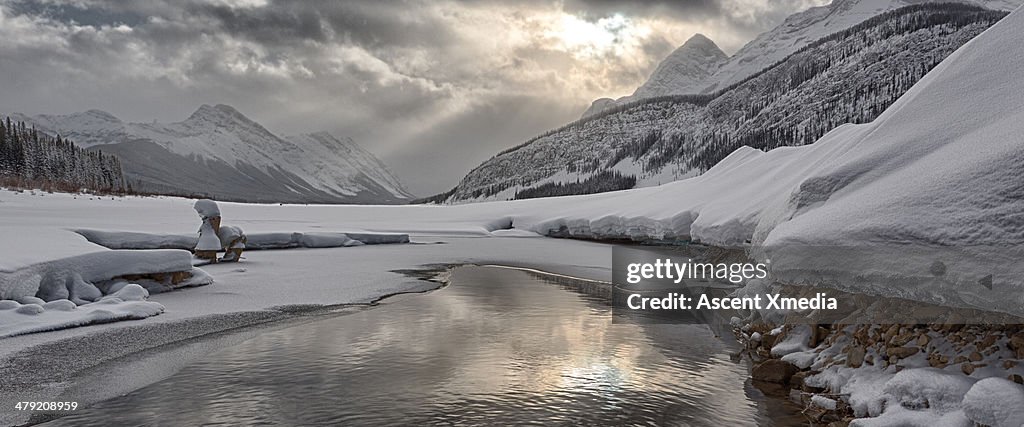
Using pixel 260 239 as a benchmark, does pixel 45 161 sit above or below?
above

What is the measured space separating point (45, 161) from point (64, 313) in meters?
103

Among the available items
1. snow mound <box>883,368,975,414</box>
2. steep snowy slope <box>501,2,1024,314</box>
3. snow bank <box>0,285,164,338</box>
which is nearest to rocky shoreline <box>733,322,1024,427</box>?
snow mound <box>883,368,975,414</box>

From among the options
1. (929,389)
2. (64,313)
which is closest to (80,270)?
(64,313)

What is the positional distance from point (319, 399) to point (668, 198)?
31423 mm

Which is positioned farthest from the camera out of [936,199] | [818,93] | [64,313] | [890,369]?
[818,93]

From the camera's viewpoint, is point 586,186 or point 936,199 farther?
point 586,186

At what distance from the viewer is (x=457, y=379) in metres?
9.27

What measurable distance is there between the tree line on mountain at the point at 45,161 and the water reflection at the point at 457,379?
77.1 m

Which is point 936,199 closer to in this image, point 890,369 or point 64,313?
point 890,369

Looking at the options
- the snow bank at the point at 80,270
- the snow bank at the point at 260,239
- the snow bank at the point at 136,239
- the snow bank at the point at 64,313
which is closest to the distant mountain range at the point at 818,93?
the snow bank at the point at 260,239

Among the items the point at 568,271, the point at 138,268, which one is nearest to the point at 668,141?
the point at 568,271

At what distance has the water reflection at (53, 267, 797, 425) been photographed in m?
7.66

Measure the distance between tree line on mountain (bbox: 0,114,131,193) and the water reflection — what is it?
77.1 m

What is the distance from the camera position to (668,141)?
199m
